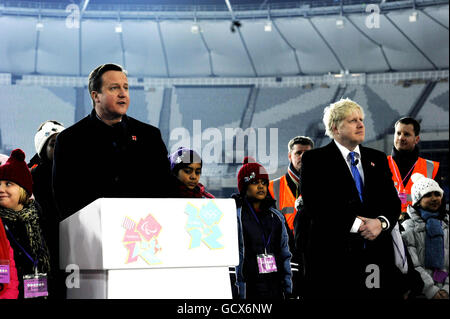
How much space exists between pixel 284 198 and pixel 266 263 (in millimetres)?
864

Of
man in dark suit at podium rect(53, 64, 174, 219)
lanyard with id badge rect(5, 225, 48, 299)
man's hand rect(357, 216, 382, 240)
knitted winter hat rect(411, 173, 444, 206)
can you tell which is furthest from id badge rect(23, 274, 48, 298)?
knitted winter hat rect(411, 173, 444, 206)

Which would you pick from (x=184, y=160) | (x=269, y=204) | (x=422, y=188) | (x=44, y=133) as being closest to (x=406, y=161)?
(x=422, y=188)

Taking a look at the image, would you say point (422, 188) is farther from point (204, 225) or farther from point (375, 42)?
point (375, 42)

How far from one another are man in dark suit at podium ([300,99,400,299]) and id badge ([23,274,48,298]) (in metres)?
0.95

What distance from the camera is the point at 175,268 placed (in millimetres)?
1295

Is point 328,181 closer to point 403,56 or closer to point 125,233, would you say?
point 125,233

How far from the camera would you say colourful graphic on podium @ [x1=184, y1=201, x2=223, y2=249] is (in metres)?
1.30

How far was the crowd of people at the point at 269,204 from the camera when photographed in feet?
5.57

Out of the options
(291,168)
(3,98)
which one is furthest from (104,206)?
(3,98)

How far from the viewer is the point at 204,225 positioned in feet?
4.31

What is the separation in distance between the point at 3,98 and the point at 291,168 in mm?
7166

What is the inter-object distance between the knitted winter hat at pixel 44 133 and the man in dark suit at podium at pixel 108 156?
3.53ft

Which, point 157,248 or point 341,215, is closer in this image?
point 157,248

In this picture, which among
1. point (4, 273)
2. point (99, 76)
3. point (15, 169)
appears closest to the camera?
point (99, 76)
